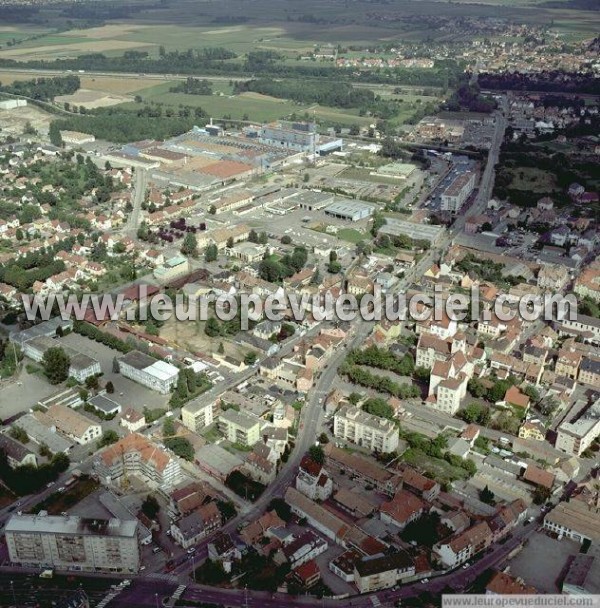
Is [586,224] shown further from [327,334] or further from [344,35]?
[344,35]

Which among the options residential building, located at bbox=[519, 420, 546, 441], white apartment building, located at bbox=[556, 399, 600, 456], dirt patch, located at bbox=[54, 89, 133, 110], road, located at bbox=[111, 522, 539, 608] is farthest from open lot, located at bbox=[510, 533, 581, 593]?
dirt patch, located at bbox=[54, 89, 133, 110]

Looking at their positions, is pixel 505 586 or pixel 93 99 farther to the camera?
pixel 93 99

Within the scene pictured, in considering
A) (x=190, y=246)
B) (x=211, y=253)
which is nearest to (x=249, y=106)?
(x=190, y=246)

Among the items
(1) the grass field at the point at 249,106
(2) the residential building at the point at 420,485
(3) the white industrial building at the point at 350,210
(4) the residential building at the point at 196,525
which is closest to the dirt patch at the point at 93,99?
(1) the grass field at the point at 249,106

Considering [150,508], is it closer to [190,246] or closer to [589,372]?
[589,372]

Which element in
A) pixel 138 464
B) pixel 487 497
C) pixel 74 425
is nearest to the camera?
pixel 487 497

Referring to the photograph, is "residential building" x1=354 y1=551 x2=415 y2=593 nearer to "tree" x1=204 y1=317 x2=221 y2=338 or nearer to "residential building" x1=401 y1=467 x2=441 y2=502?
"residential building" x1=401 y1=467 x2=441 y2=502

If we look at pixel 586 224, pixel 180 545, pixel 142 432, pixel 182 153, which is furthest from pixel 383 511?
pixel 182 153
